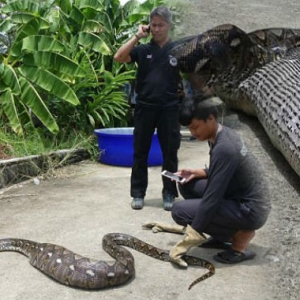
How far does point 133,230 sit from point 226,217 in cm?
101

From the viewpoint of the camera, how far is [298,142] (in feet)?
15.5

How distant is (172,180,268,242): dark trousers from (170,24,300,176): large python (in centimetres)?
245

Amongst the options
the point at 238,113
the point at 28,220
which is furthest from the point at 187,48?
the point at 28,220

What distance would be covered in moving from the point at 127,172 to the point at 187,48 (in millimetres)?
1981

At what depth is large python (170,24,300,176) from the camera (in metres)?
6.21

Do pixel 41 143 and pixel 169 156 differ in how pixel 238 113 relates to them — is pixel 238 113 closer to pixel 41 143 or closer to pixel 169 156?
pixel 41 143

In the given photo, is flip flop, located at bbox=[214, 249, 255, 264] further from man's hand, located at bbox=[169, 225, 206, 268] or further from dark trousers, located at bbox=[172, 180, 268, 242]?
man's hand, located at bbox=[169, 225, 206, 268]

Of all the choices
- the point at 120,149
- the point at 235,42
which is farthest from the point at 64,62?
the point at 235,42

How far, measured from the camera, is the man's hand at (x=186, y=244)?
3326 mm

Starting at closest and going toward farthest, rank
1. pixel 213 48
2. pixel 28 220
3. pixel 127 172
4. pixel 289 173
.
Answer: pixel 28 220 < pixel 289 173 < pixel 127 172 < pixel 213 48

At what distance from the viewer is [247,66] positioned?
777 centimetres

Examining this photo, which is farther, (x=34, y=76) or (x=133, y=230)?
(x=34, y=76)

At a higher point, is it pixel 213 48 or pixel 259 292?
pixel 213 48

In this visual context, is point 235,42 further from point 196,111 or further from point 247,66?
point 196,111
